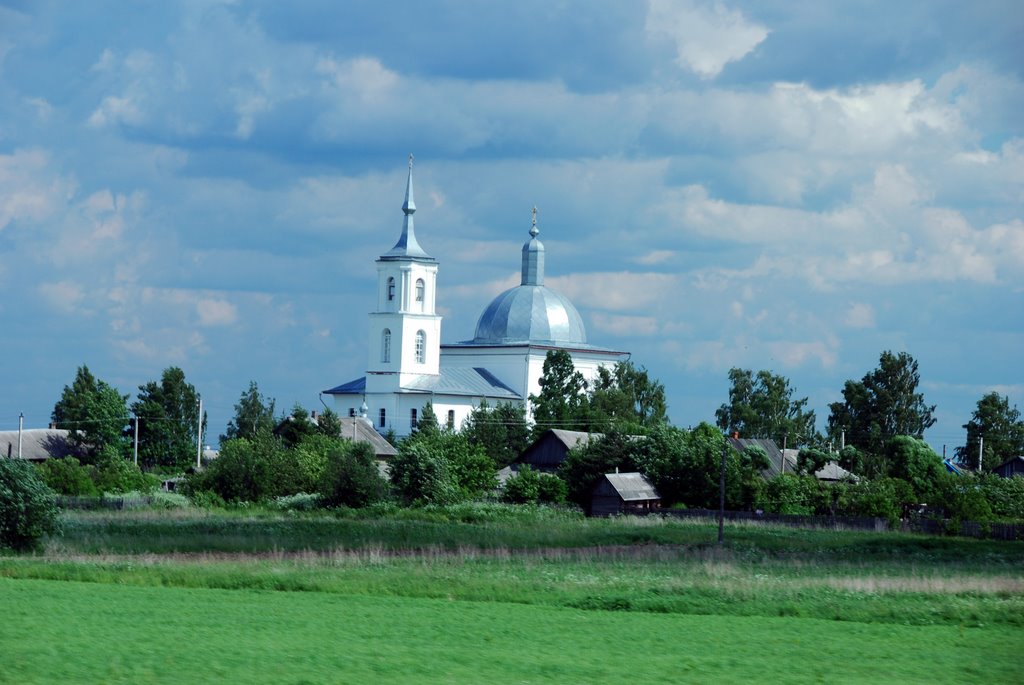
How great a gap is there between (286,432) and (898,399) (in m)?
43.0

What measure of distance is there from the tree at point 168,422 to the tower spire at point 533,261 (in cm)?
3267

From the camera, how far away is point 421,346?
112375 millimetres

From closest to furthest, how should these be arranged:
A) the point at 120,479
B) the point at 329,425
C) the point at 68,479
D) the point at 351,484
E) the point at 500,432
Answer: the point at 351,484 < the point at 68,479 < the point at 120,479 < the point at 329,425 < the point at 500,432

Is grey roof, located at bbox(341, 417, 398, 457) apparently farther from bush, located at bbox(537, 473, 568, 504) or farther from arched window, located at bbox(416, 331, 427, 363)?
bush, located at bbox(537, 473, 568, 504)

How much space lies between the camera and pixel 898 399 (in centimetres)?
10150

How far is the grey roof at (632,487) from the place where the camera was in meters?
65.7

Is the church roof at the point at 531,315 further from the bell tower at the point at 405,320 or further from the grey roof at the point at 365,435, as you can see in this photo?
the grey roof at the point at 365,435

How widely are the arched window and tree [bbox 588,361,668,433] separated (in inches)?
523

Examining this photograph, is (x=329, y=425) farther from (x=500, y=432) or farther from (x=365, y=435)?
(x=500, y=432)

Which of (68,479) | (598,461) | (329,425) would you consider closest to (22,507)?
(598,461)

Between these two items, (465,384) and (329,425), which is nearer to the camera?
(329,425)

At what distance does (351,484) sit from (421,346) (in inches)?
1870

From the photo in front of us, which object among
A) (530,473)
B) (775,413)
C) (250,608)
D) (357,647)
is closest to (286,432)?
(530,473)

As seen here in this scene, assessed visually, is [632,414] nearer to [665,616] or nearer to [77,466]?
[77,466]
